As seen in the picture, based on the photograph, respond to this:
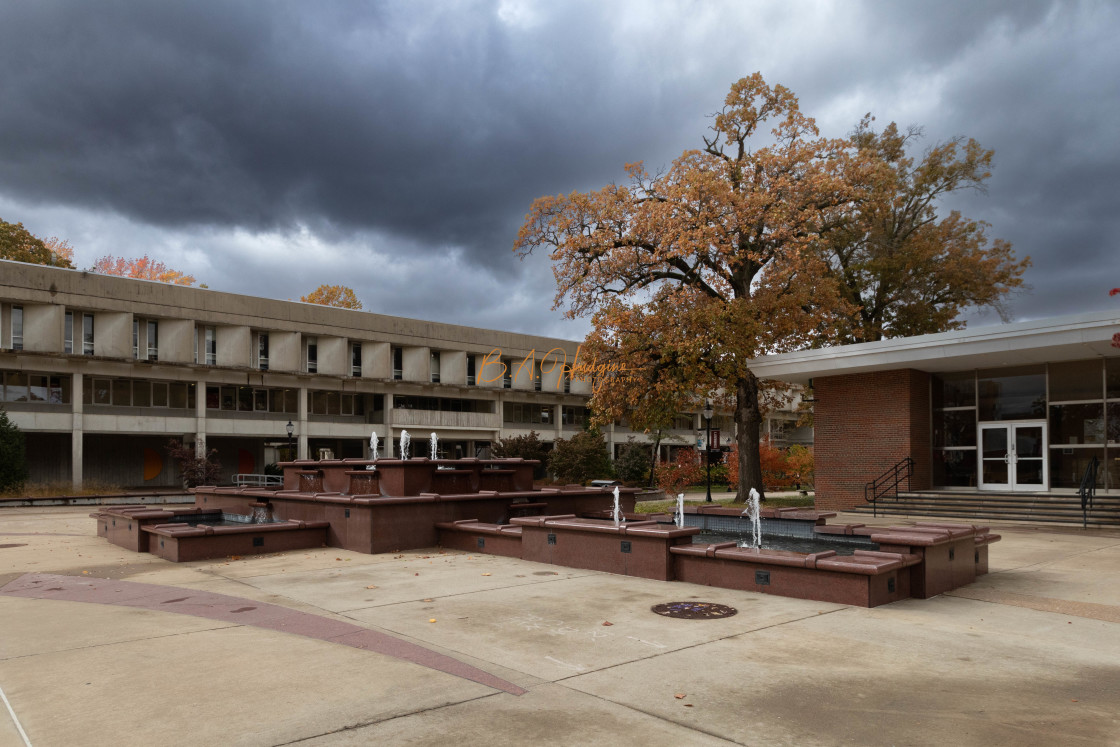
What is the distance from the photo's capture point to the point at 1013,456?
23.8 metres

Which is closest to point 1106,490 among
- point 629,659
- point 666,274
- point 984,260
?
point 666,274

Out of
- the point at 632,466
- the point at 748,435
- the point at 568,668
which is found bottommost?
the point at 632,466

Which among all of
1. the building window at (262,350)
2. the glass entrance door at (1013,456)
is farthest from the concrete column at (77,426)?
the glass entrance door at (1013,456)

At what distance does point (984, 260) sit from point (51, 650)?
38.4 metres

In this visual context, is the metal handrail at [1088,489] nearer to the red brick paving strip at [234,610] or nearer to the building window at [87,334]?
the red brick paving strip at [234,610]

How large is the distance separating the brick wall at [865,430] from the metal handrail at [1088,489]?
4674 millimetres

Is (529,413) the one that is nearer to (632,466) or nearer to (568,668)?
(632,466)

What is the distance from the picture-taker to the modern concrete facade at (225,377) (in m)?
40.8

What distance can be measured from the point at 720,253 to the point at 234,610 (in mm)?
20238

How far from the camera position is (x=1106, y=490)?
21531 millimetres

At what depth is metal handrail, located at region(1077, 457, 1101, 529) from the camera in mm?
18953

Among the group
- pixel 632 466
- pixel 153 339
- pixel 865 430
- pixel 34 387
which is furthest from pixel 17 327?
pixel 865 430

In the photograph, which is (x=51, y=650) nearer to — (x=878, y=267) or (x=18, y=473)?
(x=878, y=267)

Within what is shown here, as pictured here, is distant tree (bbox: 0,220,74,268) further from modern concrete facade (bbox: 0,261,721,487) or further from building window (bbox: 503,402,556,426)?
building window (bbox: 503,402,556,426)
